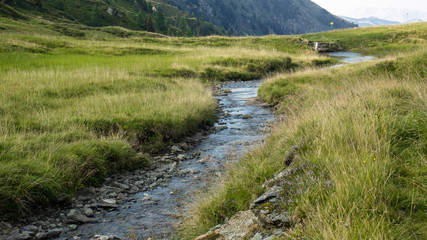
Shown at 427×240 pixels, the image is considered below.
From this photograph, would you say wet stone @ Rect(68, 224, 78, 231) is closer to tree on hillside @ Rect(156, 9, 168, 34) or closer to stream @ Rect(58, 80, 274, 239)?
stream @ Rect(58, 80, 274, 239)

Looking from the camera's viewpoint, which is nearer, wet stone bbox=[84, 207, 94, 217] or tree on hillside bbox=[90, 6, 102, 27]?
wet stone bbox=[84, 207, 94, 217]

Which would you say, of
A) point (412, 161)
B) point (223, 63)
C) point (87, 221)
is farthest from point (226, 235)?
point (223, 63)

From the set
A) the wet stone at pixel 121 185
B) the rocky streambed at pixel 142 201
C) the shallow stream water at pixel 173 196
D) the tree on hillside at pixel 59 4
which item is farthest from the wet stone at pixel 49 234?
the tree on hillside at pixel 59 4

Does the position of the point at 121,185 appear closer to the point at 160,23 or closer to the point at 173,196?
the point at 173,196

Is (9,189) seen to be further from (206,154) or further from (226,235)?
(206,154)

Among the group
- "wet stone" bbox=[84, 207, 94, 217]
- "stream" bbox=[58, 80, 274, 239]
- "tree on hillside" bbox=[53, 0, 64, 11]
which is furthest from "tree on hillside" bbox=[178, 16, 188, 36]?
"wet stone" bbox=[84, 207, 94, 217]

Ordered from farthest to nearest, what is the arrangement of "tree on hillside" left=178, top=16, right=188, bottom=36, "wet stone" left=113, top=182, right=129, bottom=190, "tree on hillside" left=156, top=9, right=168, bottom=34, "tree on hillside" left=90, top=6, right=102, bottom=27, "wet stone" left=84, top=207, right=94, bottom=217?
"tree on hillside" left=178, top=16, right=188, bottom=36 < "tree on hillside" left=156, top=9, right=168, bottom=34 < "tree on hillside" left=90, top=6, right=102, bottom=27 < "wet stone" left=113, top=182, right=129, bottom=190 < "wet stone" left=84, top=207, right=94, bottom=217

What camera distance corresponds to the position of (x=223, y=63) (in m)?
30.0

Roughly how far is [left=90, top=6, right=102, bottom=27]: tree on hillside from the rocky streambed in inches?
4207

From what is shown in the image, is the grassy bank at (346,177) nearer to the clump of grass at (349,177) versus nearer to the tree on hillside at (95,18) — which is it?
the clump of grass at (349,177)

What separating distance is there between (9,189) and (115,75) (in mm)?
13179

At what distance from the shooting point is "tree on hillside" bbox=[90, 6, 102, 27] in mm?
103125

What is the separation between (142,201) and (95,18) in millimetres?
111510

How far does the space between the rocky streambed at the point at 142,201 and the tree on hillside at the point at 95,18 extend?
351 ft
